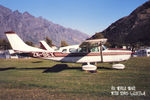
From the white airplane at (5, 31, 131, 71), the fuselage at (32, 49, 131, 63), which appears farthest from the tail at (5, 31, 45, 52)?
the fuselage at (32, 49, 131, 63)

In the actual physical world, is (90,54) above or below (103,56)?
above

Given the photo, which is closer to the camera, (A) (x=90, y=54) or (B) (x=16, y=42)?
(A) (x=90, y=54)

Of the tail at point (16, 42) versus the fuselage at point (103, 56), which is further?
the tail at point (16, 42)

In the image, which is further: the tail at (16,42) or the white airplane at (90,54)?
the tail at (16,42)

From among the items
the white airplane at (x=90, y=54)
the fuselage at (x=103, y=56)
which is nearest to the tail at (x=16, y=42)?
the white airplane at (x=90, y=54)

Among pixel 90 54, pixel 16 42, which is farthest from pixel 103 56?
pixel 16 42

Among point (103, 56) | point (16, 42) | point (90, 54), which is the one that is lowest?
point (103, 56)

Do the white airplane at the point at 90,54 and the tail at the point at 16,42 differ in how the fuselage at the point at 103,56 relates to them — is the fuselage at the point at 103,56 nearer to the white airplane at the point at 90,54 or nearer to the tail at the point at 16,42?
the white airplane at the point at 90,54

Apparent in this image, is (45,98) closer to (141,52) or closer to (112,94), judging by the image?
(112,94)

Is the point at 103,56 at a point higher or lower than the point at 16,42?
lower

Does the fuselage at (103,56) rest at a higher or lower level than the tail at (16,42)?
lower

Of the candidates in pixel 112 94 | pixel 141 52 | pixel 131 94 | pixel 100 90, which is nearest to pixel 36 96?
pixel 100 90

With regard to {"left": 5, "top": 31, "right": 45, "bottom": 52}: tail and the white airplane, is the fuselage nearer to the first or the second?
the white airplane

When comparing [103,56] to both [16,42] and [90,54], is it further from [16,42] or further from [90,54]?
[16,42]
